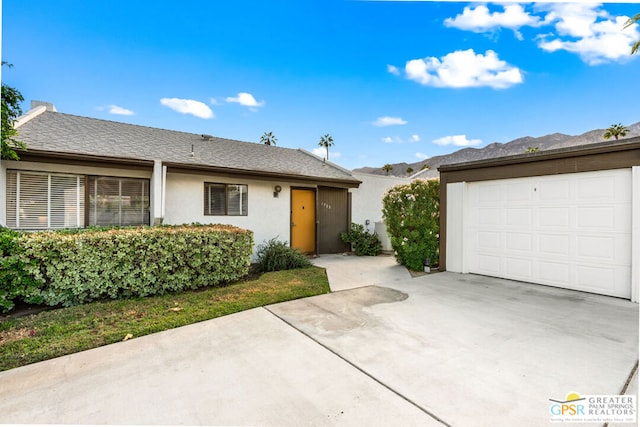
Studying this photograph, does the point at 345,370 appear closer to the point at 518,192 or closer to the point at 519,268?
the point at 519,268

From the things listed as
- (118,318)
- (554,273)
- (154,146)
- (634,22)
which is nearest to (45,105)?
(154,146)

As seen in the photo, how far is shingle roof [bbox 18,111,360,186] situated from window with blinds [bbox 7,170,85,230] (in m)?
0.71

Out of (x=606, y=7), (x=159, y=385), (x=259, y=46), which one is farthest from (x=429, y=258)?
(x=259, y=46)

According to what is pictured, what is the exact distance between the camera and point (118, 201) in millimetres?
6805

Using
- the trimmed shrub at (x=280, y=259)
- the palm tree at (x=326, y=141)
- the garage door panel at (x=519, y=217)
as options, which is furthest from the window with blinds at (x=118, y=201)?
the palm tree at (x=326, y=141)

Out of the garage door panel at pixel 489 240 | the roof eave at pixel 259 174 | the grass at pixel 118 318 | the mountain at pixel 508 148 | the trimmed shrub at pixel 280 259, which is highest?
the mountain at pixel 508 148

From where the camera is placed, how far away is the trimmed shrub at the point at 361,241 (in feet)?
34.0

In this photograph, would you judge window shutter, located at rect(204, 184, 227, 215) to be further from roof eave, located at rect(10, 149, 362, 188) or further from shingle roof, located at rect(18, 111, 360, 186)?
shingle roof, located at rect(18, 111, 360, 186)

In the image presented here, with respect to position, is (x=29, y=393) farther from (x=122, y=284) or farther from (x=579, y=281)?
(x=579, y=281)

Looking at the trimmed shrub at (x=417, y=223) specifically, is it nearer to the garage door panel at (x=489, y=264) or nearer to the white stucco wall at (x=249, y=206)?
the garage door panel at (x=489, y=264)

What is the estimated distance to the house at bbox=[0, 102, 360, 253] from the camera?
598 cm

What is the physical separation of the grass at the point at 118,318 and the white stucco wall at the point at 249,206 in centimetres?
280

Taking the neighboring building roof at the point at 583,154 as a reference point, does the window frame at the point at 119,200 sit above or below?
below

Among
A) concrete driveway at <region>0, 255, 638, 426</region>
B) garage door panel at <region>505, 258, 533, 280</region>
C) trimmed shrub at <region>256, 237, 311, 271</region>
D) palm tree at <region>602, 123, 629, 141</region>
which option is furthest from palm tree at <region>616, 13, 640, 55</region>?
palm tree at <region>602, 123, 629, 141</region>
